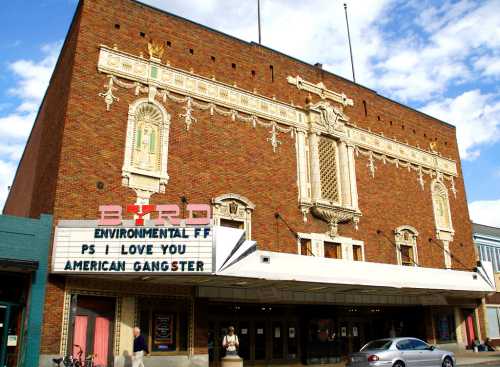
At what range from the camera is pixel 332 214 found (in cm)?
2372

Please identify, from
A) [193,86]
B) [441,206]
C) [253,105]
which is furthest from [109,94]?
[441,206]

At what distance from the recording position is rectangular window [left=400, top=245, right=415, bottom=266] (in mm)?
27109

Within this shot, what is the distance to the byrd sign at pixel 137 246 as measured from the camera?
15.4m

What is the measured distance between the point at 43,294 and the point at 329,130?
15.8 metres

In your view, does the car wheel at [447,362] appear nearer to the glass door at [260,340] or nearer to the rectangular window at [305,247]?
the rectangular window at [305,247]

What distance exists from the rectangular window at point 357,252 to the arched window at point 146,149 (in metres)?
10.8

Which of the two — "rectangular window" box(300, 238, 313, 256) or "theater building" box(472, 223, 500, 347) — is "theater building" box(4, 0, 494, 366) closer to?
"rectangular window" box(300, 238, 313, 256)

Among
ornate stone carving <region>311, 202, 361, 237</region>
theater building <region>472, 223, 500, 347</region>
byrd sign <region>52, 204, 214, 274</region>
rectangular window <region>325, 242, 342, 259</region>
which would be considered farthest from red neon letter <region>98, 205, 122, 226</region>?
theater building <region>472, 223, 500, 347</region>

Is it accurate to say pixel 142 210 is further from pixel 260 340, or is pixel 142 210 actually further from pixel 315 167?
pixel 315 167

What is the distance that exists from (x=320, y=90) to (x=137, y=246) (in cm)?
1471

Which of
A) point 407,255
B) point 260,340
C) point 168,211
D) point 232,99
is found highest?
point 232,99

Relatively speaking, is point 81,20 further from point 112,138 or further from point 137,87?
point 112,138

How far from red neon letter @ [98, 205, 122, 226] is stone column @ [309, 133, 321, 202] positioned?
34.2ft

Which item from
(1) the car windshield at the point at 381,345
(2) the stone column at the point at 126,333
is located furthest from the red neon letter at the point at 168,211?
(1) the car windshield at the point at 381,345
